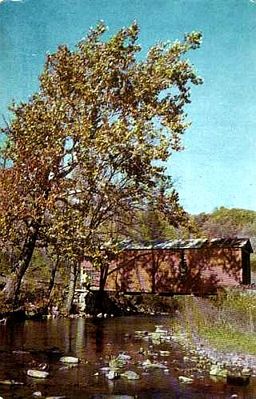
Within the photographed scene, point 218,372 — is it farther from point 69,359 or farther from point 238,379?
point 69,359

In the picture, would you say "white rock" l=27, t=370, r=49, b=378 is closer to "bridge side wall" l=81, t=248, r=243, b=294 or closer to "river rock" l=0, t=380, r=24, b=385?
"river rock" l=0, t=380, r=24, b=385

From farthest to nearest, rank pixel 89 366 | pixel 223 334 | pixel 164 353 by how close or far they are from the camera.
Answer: pixel 223 334 → pixel 164 353 → pixel 89 366

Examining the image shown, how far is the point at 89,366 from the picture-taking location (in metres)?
3.63

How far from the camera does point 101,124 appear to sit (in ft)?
19.1

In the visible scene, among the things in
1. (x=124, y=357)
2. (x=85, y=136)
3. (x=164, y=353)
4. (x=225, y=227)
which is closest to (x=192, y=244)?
(x=225, y=227)

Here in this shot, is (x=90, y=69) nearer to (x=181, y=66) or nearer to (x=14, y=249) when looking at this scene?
(x=181, y=66)

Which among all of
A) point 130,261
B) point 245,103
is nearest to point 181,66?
point 245,103

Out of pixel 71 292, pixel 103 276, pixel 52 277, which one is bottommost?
pixel 71 292

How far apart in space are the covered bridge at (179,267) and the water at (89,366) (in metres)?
2.17

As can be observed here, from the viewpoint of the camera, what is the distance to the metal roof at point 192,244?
730 centimetres

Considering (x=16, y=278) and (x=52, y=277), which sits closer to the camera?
(x=16, y=278)

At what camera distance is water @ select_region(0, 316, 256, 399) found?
2963 millimetres

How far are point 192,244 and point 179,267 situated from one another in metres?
0.44

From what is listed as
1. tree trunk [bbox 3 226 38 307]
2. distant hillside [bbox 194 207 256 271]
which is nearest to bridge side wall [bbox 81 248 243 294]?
distant hillside [bbox 194 207 256 271]
